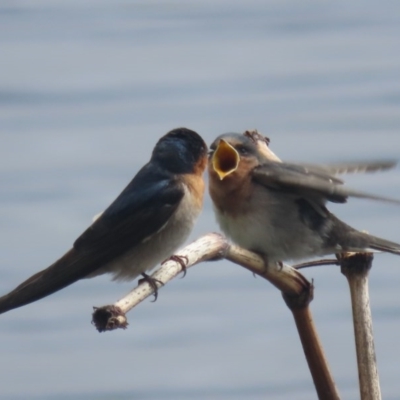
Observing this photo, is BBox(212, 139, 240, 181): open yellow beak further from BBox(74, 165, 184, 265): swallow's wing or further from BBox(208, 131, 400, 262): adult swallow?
BBox(74, 165, 184, 265): swallow's wing

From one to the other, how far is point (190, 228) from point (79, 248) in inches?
14.6

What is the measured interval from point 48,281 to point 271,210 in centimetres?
95

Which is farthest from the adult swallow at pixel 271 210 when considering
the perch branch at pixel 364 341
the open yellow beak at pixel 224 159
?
the perch branch at pixel 364 341

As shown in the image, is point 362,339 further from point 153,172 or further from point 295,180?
point 153,172

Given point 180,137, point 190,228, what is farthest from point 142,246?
point 180,137

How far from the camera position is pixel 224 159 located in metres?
3.11

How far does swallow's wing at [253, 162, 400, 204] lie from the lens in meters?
2.72

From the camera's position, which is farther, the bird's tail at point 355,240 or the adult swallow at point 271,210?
the bird's tail at point 355,240

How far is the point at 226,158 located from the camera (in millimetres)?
3102

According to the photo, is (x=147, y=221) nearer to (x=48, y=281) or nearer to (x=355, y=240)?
(x=48, y=281)

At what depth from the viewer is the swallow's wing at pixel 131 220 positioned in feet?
9.55

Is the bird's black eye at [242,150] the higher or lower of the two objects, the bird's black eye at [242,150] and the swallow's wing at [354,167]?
the higher

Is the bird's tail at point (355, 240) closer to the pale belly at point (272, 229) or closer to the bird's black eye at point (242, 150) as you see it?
the pale belly at point (272, 229)

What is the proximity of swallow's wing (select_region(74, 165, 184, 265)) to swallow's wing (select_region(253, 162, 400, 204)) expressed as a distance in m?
0.37
